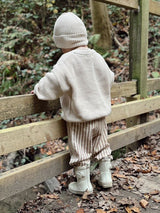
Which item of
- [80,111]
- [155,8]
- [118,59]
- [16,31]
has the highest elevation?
[16,31]

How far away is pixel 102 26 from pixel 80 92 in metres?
5.33

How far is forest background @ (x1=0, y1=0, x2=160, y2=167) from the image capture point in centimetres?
602

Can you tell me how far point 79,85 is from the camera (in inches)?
86.9

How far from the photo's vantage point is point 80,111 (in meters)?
2.22

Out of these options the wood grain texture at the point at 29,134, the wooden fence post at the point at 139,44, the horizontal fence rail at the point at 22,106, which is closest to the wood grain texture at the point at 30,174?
the wood grain texture at the point at 29,134

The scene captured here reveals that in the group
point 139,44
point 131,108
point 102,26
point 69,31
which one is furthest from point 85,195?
point 102,26

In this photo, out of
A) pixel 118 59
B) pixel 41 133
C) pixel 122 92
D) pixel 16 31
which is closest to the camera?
pixel 41 133

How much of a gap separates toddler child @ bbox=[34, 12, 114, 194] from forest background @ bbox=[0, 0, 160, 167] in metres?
2.15

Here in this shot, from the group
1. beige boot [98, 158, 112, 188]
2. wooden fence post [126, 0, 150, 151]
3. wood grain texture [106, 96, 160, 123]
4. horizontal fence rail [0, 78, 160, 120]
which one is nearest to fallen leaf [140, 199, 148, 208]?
beige boot [98, 158, 112, 188]

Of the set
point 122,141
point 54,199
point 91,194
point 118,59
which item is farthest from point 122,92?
point 118,59

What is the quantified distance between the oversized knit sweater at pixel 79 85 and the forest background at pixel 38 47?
94.6 inches

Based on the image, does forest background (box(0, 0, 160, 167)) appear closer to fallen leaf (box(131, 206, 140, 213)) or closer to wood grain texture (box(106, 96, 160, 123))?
wood grain texture (box(106, 96, 160, 123))

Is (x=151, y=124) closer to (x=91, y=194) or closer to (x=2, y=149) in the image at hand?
(x=91, y=194)

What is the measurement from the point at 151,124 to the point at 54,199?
2.07 m
